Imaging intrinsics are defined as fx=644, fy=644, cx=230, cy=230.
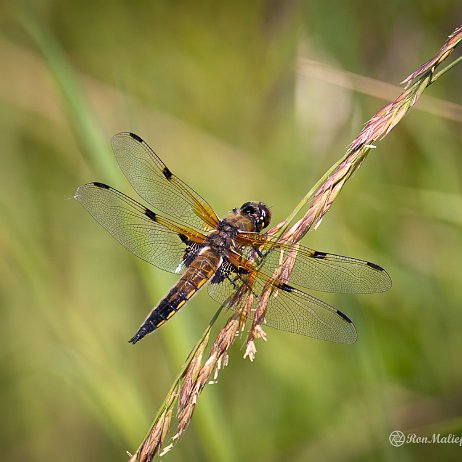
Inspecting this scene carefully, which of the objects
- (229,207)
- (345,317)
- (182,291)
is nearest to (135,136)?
(182,291)

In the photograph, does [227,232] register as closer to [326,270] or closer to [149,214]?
[149,214]

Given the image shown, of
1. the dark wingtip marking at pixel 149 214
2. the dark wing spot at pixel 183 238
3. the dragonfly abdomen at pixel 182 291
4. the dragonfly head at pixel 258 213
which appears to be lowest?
the dragonfly abdomen at pixel 182 291

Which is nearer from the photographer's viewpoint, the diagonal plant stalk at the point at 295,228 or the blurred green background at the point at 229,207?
the diagonal plant stalk at the point at 295,228

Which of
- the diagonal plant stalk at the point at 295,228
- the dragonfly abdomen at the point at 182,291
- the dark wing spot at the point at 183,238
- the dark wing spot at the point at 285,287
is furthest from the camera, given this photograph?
the dark wing spot at the point at 183,238

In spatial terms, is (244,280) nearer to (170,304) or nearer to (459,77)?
(170,304)

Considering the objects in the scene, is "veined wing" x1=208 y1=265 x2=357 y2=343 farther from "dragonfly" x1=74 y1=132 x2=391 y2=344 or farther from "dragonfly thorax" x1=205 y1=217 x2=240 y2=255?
"dragonfly thorax" x1=205 y1=217 x2=240 y2=255

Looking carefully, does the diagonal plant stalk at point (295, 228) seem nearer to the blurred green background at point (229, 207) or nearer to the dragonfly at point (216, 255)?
the dragonfly at point (216, 255)

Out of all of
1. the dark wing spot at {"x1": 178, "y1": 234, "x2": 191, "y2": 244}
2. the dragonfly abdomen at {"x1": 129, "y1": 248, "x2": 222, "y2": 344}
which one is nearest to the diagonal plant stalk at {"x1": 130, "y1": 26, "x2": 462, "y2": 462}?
the dragonfly abdomen at {"x1": 129, "y1": 248, "x2": 222, "y2": 344}

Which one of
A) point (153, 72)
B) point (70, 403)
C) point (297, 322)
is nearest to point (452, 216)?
point (297, 322)

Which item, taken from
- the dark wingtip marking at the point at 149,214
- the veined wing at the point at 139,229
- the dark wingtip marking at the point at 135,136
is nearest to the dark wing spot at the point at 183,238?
the veined wing at the point at 139,229
